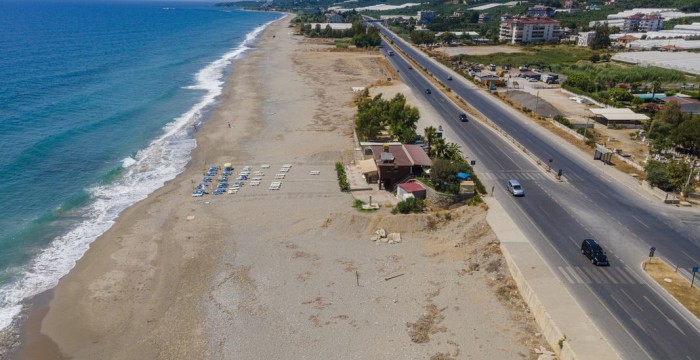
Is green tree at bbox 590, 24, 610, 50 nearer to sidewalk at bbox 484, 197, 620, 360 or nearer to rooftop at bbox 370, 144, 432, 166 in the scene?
rooftop at bbox 370, 144, 432, 166

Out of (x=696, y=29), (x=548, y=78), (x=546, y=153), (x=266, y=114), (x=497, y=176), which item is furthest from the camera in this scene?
(x=696, y=29)

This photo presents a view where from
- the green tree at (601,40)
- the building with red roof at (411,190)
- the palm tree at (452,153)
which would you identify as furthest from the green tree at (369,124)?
the green tree at (601,40)

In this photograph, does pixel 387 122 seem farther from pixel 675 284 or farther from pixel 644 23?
pixel 644 23

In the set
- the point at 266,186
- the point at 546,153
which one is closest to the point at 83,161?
the point at 266,186

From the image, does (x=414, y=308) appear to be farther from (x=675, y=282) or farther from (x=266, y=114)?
(x=266, y=114)

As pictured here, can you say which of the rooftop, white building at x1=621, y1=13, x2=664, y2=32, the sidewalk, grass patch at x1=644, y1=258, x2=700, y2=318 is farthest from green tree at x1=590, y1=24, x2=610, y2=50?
grass patch at x1=644, y1=258, x2=700, y2=318

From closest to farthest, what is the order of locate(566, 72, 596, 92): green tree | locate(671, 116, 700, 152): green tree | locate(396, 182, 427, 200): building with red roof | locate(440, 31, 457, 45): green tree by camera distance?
locate(396, 182, 427, 200): building with red roof < locate(671, 116, 700, 152): green tree < locate(566, 72, 596, 92): green tree < locate(440, 31, 457, 45): green tree
